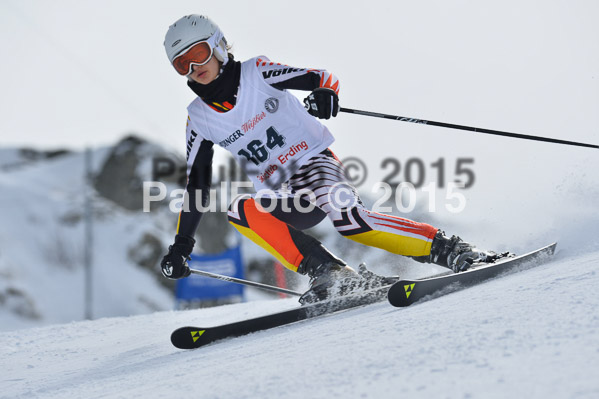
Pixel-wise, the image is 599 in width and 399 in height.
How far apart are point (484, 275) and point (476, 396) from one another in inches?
58.8

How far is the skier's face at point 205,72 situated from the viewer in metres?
2.83

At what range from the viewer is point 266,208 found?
3008 millimetres

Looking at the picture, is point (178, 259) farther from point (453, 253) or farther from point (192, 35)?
point (453, 253)

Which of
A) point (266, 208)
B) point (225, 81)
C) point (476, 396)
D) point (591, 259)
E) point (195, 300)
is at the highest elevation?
point (225, 81)

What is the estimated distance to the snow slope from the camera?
119 cm

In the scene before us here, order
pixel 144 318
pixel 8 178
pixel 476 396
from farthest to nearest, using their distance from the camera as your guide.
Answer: pixel 8 178 < pixel 144 318 < pixel 476 396

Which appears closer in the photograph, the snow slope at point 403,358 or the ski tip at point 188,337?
the snow slope at point 403,358

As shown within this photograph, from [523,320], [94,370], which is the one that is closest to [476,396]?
[523,320]

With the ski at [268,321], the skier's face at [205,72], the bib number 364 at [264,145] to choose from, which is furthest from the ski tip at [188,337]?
the skier's face at [205,72]

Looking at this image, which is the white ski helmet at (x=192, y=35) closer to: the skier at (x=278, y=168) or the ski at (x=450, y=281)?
the skier at (x=278, y=168)

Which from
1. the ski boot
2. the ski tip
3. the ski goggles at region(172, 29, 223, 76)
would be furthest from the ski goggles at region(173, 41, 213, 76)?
the ski boot

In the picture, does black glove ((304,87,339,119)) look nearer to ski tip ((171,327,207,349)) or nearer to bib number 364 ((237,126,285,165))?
bib number 364 ((237,126,285,165))

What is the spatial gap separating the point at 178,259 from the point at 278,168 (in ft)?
2.20

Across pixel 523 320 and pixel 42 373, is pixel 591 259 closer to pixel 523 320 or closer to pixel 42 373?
pixel 523 320
